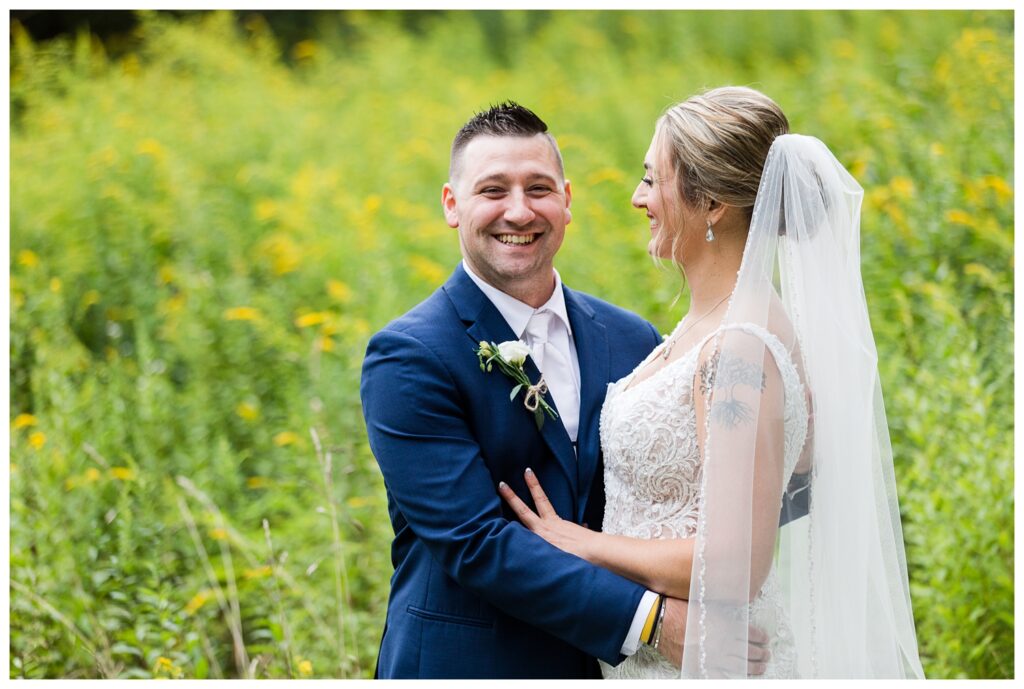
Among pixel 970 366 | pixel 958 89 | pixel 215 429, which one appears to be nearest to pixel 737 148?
pixel 970 366

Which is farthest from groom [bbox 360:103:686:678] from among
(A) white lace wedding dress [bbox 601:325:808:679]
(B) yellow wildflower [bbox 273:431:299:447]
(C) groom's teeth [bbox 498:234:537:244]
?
(B) yellow wildflower [bbox 273:431:299:447]

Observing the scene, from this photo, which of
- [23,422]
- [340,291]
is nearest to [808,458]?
[340,291]

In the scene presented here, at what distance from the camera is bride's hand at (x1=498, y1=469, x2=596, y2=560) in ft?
8.61

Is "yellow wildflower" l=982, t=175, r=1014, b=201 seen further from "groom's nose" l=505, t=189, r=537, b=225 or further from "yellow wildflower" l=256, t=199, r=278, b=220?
"yellow wildflower" l=256, t=199, r=278, b=220

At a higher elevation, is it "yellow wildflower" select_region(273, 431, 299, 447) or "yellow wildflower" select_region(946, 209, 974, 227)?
"yellow wildflower" select_region(946, 209, 974, 227)

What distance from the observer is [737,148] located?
2.64 meters

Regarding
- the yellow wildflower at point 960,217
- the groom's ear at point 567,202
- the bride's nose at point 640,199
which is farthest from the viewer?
the yellow wildflower at point 960,217

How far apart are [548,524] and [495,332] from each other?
0.57 meters

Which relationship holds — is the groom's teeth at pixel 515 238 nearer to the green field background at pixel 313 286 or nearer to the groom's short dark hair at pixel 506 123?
the groom's short dark hair at pixel 506 123

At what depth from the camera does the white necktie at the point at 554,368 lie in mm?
2900

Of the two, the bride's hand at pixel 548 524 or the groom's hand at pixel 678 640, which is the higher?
the bride's hand at pixel 548 524

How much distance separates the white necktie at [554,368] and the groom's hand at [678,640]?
0.59m

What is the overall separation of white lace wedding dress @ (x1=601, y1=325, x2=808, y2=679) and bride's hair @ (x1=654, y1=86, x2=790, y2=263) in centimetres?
39

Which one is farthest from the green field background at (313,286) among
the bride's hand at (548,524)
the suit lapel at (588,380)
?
the bride's hand at (548,524)
